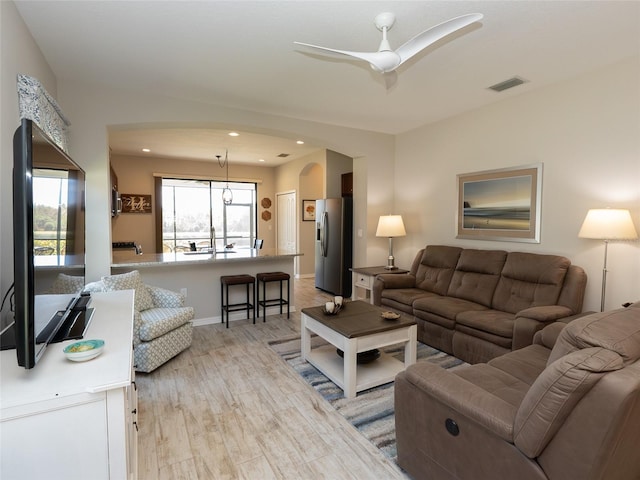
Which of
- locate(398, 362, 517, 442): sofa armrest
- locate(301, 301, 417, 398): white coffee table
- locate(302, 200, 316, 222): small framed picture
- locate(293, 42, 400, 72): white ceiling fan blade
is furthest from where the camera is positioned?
locate(302, 200, 316, 222): small framed picture

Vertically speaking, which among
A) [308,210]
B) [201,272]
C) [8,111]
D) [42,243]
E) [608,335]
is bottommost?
[201,272]

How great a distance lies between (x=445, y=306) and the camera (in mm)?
3518

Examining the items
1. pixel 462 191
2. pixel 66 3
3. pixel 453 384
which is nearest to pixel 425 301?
pixel 462 191

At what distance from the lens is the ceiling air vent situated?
10.8 ft

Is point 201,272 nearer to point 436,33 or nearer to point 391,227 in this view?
point 391,227

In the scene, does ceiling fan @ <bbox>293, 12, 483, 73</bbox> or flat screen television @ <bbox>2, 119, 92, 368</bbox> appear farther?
ceiling fan @ <bbox>293, 12, 483, 73</bbox>

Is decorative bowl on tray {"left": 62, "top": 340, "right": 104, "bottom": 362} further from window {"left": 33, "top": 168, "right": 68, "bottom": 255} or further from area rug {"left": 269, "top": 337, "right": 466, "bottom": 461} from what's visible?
area rug {"left": 269, "top": 337, "right": 466, "bottom": 461}

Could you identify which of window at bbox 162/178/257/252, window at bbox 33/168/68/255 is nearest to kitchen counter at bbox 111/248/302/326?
window at bbox 33/168/68/255

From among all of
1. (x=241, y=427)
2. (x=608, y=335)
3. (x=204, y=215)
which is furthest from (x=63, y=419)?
(x=204, y=215)

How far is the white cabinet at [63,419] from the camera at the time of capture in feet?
3.48

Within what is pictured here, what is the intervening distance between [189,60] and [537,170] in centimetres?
353

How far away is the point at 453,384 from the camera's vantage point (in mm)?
1649

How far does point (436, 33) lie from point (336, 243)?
14.4ft

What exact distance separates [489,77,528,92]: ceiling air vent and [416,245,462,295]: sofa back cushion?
1822 millimetres
